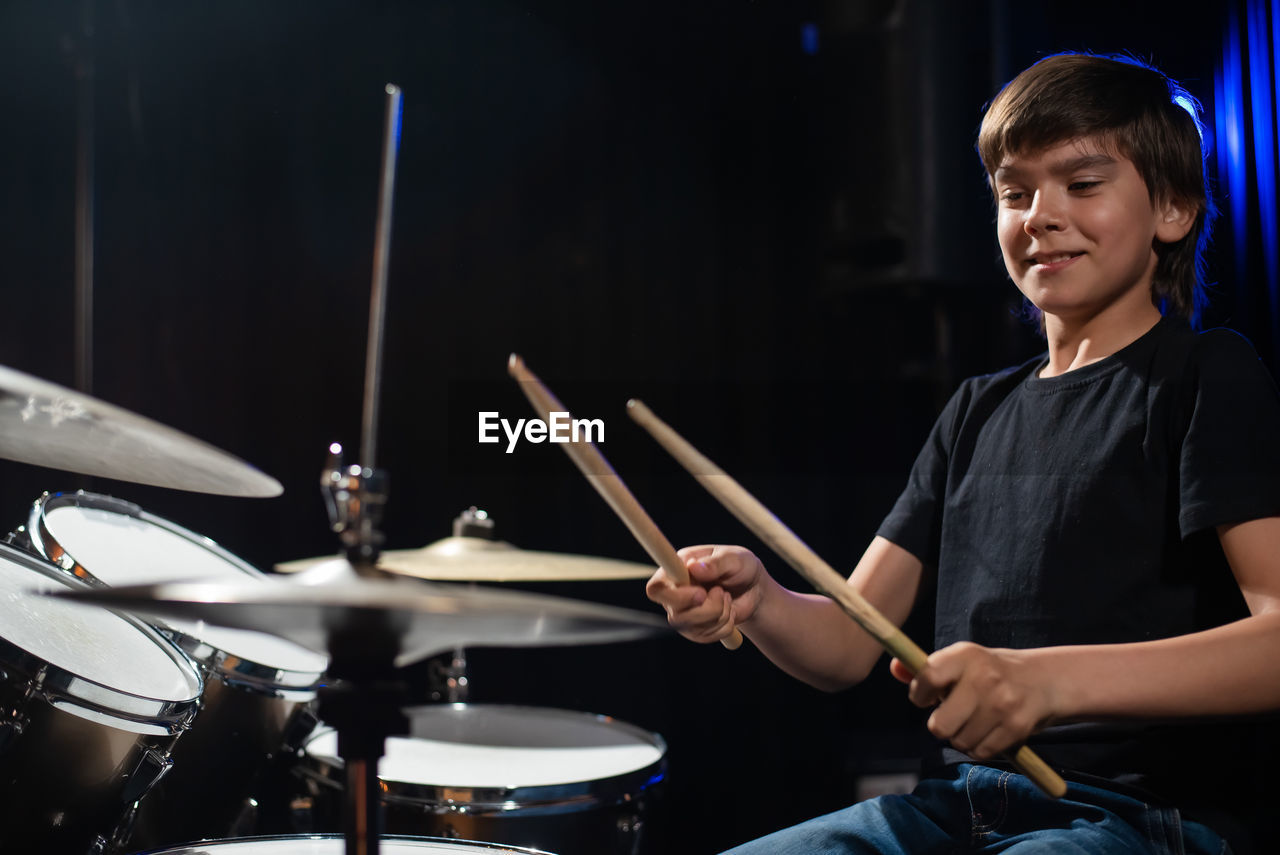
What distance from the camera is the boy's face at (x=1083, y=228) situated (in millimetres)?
970

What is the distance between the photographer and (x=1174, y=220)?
3.32 feet

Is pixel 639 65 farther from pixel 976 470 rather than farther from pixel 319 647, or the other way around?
pixel 319 647

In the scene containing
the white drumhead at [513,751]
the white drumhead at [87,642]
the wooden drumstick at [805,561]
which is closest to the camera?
the wooden drumstick at [805,561]

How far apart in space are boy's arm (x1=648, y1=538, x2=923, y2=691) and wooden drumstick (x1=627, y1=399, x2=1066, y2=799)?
9.0 inches

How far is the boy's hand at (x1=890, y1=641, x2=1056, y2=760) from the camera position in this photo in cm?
67

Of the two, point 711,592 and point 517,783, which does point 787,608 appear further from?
point 517,783

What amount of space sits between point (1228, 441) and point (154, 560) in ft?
4.00

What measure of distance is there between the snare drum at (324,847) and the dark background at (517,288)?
1.10 metres

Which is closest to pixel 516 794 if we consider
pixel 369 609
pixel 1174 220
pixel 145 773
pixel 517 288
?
pixel 145 773

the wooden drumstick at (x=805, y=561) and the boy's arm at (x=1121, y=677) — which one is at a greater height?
the wooden drumstick at (x=805, y=561)

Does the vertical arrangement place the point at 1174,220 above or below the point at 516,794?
above

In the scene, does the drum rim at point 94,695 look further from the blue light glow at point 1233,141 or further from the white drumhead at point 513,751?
the blue light glow at point 1233,141

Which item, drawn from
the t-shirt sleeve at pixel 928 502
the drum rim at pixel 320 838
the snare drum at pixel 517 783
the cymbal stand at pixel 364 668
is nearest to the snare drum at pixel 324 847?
the drum rim at pixel 320 838
